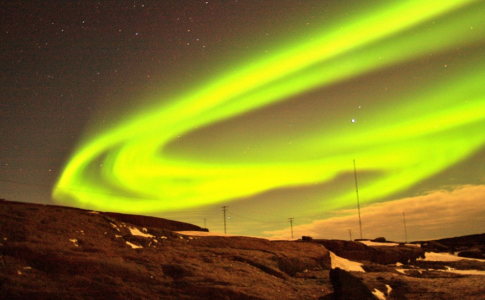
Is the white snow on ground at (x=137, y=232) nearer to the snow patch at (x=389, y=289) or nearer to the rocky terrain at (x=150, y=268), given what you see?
the rocky terrain at (x=150, y=268)

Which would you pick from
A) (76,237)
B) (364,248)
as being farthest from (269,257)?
(364,248)

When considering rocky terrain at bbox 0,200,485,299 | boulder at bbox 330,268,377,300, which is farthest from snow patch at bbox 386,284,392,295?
boulder at bbox 330,268,377,300

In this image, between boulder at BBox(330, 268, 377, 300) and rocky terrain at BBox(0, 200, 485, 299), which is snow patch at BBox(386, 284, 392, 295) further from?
boulder at BBox(330, 268, 377, 300)

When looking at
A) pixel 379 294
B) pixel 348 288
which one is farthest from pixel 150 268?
pixel 379 294

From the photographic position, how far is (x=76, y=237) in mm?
9977

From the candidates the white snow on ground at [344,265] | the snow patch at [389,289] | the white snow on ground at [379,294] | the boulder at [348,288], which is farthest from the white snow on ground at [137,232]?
the white snow on ground at [344,265]

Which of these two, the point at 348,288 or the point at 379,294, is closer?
the point at 348,288

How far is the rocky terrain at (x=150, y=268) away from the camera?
7414 millimetres

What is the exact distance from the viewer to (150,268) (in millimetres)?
9031

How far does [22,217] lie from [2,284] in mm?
3956

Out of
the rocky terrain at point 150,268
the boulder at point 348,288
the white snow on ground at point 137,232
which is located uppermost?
the white snow on ground at point 137,232

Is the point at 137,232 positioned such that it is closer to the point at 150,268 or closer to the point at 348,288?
the point at 150,268

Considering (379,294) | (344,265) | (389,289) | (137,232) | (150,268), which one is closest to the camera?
(150,268)

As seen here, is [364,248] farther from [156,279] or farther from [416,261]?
[156,279]
